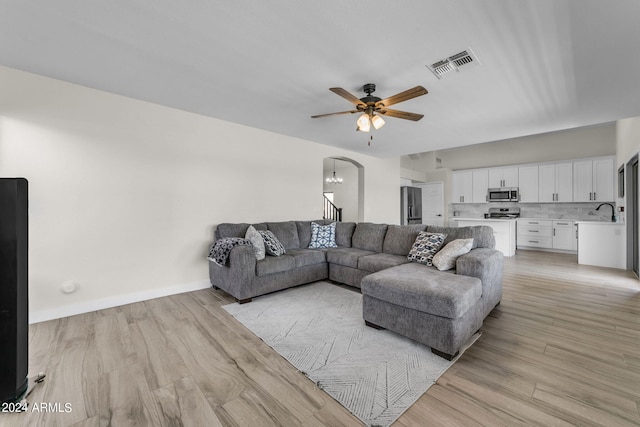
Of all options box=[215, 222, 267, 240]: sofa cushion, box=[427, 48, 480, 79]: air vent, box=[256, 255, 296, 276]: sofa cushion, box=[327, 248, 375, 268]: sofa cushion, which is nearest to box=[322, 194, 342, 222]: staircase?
box=[327, 248, 375, 268]: sofa cushion

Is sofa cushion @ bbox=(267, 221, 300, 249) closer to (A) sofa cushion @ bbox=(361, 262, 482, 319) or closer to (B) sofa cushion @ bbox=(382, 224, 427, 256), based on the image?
(B) sofa cushion @ bbox=(382, 224, 427, 256)

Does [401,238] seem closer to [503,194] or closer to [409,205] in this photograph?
[409,205]

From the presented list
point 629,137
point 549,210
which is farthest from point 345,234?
point 549,210

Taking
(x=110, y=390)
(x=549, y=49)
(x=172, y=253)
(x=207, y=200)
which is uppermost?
(x=549, y=49)

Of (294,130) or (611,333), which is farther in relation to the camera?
(294,130)

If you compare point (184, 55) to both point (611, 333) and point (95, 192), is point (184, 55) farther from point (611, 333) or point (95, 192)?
point (611, 333)

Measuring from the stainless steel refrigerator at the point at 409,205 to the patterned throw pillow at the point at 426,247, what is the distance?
5274 millimetres

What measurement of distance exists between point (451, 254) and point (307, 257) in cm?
184

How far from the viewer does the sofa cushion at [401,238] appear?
368 centimetres

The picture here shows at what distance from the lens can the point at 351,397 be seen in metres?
1.58

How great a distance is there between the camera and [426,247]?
3.18 m

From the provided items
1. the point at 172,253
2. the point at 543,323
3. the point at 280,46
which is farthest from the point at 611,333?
the point at 172,253

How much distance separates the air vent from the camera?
2.24m

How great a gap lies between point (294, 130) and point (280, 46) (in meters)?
2.27
